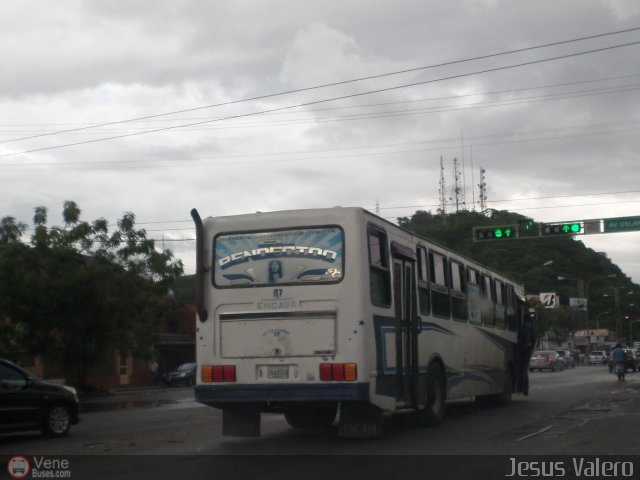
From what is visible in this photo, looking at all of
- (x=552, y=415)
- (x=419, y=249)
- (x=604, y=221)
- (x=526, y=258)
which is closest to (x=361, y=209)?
(x=419, y=249)

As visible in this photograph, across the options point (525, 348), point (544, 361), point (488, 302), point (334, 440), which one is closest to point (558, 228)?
point (525, 348)

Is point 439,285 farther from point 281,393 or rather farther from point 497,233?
point 497,233

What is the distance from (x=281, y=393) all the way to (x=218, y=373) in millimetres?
1021

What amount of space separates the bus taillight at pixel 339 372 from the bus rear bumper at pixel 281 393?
8cm

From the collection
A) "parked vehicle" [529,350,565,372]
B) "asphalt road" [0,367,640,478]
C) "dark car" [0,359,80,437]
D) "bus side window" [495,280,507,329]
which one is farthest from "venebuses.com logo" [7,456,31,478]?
"parked vehicle" [529,350,565,372]

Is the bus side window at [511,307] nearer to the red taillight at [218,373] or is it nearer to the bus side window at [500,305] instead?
the bus side window at [500,305]

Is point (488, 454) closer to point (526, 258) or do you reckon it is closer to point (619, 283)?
point (526, 258)

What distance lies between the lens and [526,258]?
73.4 meters

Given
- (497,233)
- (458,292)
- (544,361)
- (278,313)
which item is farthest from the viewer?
(544,361)

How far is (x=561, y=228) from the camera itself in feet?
107

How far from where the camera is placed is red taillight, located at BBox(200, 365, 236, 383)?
1247cm

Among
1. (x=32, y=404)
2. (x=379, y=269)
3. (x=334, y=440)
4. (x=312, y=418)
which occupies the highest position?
(x=379, y=269)

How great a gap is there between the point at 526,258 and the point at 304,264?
63416 millimetres

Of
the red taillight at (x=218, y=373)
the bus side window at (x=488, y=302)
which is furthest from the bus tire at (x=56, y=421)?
the bus side window at (x=488, y=302)
